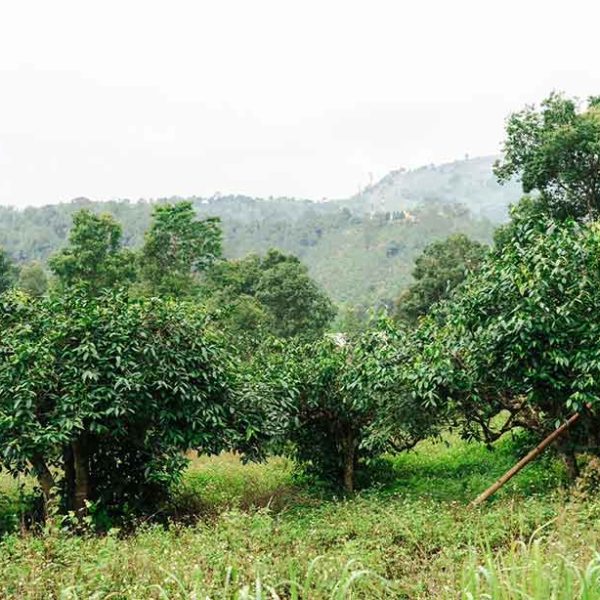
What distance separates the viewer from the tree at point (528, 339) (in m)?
8.88

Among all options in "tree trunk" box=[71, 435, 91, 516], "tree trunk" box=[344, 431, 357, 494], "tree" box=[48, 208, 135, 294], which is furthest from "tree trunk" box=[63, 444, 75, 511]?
"tree" box=[48, 208, 135, 294]

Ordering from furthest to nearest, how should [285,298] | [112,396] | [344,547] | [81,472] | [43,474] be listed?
[285,298] < [81,472] < [43,474] < [112,396] < [344,547]

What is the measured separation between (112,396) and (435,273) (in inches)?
1017

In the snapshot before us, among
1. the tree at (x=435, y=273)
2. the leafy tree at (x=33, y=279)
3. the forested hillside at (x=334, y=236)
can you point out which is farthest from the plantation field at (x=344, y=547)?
the forested hillside at (x=334, y=236)

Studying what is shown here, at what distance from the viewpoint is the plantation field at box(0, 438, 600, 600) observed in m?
3.75

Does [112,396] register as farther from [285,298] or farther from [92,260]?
[285,298]

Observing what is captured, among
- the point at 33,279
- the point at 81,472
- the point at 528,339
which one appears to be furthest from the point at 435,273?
the point at 81,472

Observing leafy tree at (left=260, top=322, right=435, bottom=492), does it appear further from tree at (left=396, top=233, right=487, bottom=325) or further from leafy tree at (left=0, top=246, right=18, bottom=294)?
leafy tree at (left=0, top=246, right=18, bottom=294)

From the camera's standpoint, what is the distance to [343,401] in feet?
40.4

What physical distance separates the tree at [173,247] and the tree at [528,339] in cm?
1912

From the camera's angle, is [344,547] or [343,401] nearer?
[344,547]

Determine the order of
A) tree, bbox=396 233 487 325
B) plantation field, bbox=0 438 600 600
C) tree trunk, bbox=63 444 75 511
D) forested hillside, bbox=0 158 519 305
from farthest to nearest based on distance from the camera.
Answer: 1. forested hillside, bbox=0 158 519 305
2. tree, bbox=396 233 487 325
3. tree trunk, bbox=63 444 75 511
4. plantation field, bbox=0 438 600 600

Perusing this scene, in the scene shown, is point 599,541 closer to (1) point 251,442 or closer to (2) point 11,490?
(1) point 251,442

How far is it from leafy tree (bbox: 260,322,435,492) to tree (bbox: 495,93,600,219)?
983 cm
